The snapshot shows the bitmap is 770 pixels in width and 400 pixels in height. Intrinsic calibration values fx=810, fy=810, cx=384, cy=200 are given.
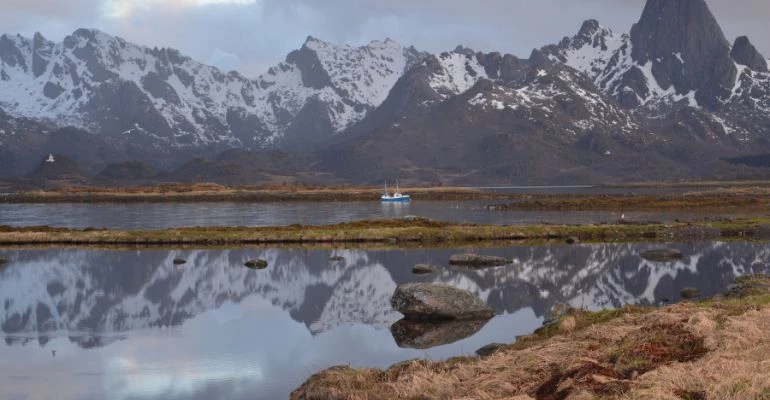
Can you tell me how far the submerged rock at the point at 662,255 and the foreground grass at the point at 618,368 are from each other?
43.4 metres

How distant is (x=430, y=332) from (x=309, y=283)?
2332 centimetres

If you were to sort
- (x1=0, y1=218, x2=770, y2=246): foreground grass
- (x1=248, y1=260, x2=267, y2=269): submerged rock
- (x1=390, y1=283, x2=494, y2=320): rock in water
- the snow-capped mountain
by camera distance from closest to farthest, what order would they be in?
(x1=390, y1=283, x2=494, y2=320): rock in water
the snow-capped mountain
(x1=248, y1=260, x2=267, y2=269): submerged rock
(x1=0, y1=218, x2=770, y2=246): foreground grass

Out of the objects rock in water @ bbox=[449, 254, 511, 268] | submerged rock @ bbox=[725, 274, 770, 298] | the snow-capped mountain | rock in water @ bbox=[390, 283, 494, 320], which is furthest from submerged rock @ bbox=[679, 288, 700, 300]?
rock in water @ bbox=[449, 254, 511, 268]

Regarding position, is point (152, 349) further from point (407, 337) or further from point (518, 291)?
point (518, 291)

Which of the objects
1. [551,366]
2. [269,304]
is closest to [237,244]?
[269,304]

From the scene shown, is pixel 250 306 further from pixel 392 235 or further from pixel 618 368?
pixel 392 235

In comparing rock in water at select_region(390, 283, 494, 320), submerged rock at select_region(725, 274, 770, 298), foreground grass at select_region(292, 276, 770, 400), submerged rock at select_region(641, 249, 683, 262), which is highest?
foreground grass at select_region(292, 276, 770, 400)

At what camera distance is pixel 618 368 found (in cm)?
2231

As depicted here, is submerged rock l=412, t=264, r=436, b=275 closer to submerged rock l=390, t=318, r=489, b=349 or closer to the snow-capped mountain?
the snow-capped mountain

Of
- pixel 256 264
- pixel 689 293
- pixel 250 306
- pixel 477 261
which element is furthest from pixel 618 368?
pixel 256 264

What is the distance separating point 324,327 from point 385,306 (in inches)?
290

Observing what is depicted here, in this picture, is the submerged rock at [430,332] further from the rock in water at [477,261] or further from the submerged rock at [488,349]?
the rock in water at [477,261]

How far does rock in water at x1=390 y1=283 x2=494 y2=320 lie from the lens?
1777 inches

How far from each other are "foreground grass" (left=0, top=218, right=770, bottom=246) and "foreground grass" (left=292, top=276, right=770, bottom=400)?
6567 cm
